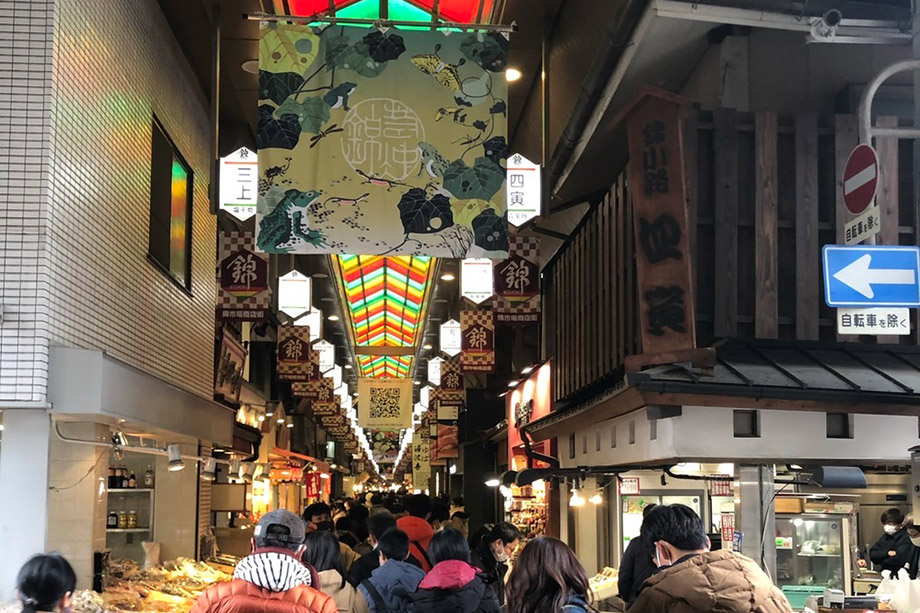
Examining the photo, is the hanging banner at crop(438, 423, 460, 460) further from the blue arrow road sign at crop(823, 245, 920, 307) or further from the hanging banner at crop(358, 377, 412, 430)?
the blue arrow road sign at crop(823, 245, 920, 307)

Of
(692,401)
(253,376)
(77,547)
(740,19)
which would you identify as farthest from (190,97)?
(253,376)

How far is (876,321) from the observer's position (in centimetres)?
824

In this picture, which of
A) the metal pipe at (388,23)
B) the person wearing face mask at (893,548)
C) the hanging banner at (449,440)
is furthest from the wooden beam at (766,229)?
the hanging banner at (449,440)

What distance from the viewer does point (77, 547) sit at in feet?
29.8

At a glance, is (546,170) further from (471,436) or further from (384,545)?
(471,436)

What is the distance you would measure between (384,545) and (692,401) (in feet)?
8.98

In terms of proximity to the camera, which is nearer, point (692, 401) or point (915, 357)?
point (692, 401)

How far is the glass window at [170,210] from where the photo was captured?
11711 mm

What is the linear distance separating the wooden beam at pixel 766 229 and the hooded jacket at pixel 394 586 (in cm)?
416

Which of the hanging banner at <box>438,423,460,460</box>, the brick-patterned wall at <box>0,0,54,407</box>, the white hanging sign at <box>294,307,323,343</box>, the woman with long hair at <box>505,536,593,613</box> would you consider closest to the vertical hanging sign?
the woman with long hair at <box>505,536,593,613</box>

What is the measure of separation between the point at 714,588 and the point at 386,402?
92.8 ft

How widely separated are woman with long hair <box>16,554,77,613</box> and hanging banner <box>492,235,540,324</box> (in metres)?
11.4

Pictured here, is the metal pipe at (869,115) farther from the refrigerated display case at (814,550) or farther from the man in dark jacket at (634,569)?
the refrigerated display case at (814,550)

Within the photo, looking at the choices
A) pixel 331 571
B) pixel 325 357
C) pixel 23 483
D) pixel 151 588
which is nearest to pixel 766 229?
pixel 331 571
